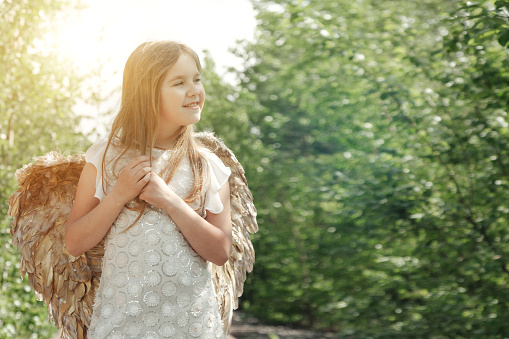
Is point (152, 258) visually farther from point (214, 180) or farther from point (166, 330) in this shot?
point (214, 180)

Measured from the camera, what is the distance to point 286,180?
28.2 ft

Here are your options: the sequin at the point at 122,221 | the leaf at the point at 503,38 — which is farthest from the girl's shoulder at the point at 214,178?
the leaf at the point at 503,38

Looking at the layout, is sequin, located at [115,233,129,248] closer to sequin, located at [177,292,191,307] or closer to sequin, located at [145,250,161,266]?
sequin, located at [145,250,161,266]

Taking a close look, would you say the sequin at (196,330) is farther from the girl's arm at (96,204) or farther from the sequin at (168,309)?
the girl's arm at (96,204)

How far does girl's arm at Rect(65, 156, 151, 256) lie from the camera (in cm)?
140

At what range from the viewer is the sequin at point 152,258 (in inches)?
55.8

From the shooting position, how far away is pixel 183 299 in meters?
1.43

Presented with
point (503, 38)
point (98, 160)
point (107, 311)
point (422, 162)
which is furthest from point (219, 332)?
point (422, 162)

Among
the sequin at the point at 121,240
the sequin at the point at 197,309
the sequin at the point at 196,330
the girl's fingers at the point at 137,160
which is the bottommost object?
the sequin at the point at 196,330

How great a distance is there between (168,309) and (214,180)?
401 mm

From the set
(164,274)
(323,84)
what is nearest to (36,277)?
(164,274)

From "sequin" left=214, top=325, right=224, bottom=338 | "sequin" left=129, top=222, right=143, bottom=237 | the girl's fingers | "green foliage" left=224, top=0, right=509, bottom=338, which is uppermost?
the girl's fingers

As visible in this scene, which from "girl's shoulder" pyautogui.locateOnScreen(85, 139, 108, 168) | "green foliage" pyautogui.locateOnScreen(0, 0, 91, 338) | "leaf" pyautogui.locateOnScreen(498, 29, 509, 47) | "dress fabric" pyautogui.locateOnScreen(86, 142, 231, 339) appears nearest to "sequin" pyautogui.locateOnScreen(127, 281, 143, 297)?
"dress fabric" pyautogui.locateOnScreen(86, 142, 231, 339)

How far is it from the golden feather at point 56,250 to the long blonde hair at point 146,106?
23 cm
